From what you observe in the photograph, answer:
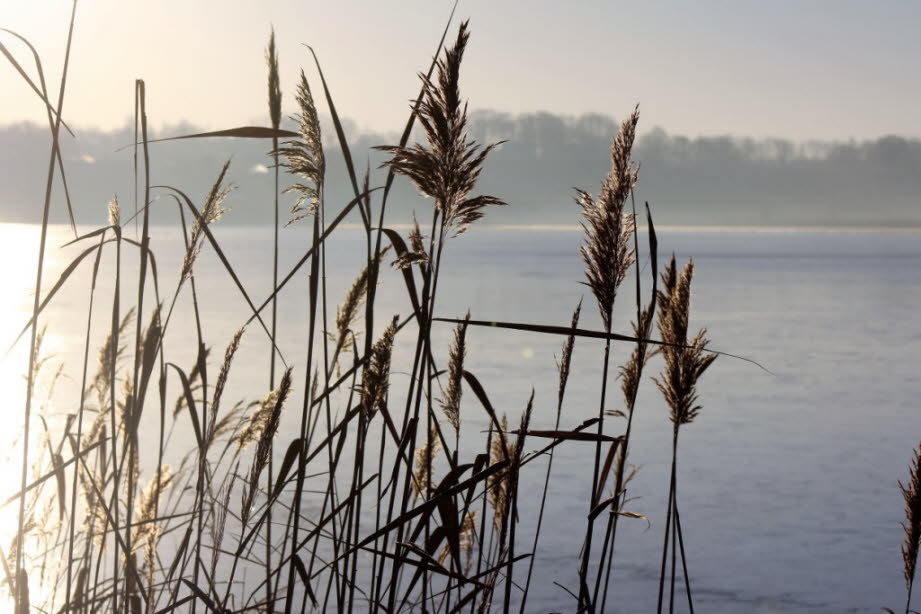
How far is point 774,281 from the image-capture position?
36938 millimetres

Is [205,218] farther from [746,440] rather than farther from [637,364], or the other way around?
[746,440]

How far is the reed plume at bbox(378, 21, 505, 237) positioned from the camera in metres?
1.67

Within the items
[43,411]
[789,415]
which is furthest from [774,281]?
[43,411]

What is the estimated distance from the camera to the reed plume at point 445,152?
5.49ft

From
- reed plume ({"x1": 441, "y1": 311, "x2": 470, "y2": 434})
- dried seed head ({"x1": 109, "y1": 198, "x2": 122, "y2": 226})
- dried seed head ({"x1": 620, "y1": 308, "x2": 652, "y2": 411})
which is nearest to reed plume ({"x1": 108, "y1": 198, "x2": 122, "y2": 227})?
dried seed head ({"x1": 109, "y1": 198, "x2": 122, "y2": 226})

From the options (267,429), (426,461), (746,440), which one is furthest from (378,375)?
(746,440)

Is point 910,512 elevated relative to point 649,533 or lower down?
elevated

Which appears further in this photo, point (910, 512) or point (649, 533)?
point (649, 533)

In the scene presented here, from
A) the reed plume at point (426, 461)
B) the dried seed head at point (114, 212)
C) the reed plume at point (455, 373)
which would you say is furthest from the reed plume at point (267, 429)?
the reed plume at point (426, 461)

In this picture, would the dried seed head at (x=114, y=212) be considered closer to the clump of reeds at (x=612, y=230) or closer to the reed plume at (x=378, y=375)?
the reed plume at (x=378, y=375)

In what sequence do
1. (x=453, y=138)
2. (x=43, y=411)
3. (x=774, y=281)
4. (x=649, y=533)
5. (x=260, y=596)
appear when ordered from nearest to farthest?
1. (x=453, y=138)
2. (x=43, y=411)
3. (x=260, y=596)
4. (x=649, y=533)
5. (x=774, y=281)

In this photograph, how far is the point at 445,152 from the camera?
5.61 ft

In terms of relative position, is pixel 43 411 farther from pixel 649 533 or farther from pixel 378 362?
pixel 649 533

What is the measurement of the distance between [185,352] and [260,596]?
9.68m
